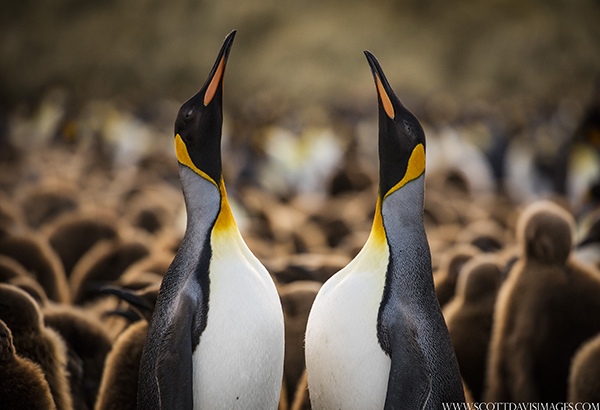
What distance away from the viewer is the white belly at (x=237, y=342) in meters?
2.94

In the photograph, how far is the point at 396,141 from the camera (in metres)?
3.12

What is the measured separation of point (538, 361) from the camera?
3971 millimetres

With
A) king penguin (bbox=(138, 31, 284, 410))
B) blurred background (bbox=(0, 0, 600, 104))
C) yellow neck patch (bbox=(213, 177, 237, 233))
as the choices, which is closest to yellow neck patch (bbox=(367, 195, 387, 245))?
king penguin (bbox=(138, 31, 284, 410))

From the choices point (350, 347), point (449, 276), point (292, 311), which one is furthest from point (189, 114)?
point (449, 276)

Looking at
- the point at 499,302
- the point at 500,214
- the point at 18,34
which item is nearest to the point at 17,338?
the point at 499,302

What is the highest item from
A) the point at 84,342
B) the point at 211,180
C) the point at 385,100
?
the point at 385,100

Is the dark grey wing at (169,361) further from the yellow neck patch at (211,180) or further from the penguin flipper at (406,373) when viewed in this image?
the penguin flipper at (406,373)

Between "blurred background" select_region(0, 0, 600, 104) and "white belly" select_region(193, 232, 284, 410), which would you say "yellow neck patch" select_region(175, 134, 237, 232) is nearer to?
"white belly" select_region(193, 232, 284, 410)

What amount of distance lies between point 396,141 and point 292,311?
4.74 feet

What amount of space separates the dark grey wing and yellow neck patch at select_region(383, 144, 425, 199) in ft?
2.92

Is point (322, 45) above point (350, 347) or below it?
above

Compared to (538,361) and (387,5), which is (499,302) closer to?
(538,361)

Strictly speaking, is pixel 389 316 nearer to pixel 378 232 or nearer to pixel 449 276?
pixel 378 232

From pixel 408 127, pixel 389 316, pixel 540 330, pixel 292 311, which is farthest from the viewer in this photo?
pixel 292 311
